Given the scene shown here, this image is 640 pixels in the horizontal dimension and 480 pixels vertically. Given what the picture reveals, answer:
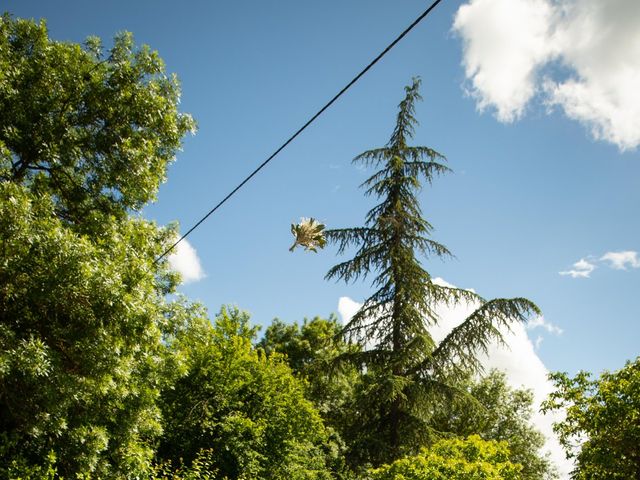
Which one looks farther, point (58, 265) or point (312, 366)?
point (312, 366)

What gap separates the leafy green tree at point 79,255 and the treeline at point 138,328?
29 mm

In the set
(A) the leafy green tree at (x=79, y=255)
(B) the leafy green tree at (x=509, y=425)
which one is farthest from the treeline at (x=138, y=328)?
(B) the leafy green tree at (x=509, y=425)

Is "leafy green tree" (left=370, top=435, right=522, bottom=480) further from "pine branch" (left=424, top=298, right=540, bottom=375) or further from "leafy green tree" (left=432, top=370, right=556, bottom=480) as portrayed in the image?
"leafy green tree" (left=432, top=370, right=556, bottom=480)

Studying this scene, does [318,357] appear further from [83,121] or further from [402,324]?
[83,121]

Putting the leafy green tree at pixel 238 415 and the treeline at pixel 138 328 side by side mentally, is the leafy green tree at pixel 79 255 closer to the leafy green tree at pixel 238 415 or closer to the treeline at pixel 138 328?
the treeline at pixel 138 328

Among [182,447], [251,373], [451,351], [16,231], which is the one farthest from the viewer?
[251,373]

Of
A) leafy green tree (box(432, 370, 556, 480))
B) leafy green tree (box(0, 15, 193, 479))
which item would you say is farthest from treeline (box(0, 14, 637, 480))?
leafy green tree (box(432, 370, 556, 480))

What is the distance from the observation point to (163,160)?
920 cm

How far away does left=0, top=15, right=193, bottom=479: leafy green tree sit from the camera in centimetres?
634

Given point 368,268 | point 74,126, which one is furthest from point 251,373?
point 74,126

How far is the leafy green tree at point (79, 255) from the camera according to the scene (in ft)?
20.8

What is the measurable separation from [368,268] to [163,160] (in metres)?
7.48

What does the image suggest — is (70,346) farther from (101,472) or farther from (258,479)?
(258,479)

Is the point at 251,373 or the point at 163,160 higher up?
the point at 163,160
